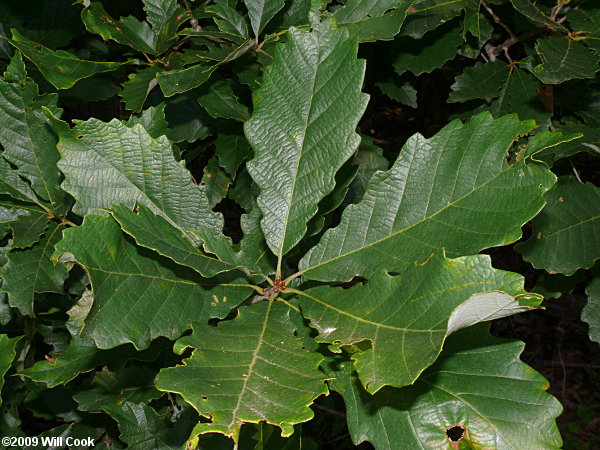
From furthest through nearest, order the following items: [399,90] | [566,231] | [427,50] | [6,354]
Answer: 1. [399,90]
2. [427,50]
3. [566,231]
4. [6,354]

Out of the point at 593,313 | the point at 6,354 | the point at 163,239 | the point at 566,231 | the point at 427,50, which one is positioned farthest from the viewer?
the point at 427,50

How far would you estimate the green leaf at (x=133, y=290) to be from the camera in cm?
111

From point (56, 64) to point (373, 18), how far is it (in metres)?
0.80

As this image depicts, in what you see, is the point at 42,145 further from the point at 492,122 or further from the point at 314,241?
the point at 492,122

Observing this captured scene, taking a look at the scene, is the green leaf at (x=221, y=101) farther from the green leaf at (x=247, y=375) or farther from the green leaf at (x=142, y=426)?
the green leaf at (x=142, y=426)

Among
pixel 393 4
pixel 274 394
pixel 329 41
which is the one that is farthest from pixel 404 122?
pixel 274 394

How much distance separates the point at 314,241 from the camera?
1.57m

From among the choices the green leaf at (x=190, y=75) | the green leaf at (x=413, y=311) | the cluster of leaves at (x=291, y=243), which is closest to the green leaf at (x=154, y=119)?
the cluster of leaves at (x=291, y=243)

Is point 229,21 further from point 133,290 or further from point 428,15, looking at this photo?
point 133,290

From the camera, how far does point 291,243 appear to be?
1282mm

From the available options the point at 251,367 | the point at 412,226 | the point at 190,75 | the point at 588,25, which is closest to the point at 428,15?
the point at 588,25

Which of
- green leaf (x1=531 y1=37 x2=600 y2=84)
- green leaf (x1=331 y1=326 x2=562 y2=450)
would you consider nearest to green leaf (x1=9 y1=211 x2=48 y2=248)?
green leaf (x1=331 y1=326 x2=562 y2=450)

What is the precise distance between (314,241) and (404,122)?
286 centimetres

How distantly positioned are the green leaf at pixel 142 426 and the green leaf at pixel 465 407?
815 millimetres
